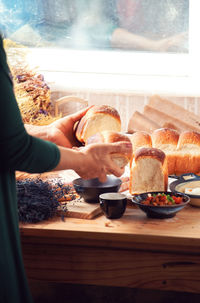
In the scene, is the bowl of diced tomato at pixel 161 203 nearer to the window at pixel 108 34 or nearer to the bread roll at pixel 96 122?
the bread roll at pixel 96 122

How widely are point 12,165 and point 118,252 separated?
0.44 metres

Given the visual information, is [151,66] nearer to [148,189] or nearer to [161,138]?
[161,138]

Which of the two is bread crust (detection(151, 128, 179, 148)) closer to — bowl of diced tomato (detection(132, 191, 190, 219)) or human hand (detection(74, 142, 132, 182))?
bowl of diced tomato (detection(132, 191, 190, 219))

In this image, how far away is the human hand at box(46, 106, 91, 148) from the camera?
4.74 feet

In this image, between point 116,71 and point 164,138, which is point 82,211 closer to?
point 164,138

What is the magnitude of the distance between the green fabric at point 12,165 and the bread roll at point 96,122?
639 mm

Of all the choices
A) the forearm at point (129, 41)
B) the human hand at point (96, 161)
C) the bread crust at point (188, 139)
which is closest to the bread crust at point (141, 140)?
the bread crust at point (188, 139)

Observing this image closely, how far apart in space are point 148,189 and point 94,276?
364mm

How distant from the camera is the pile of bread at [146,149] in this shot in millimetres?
1244

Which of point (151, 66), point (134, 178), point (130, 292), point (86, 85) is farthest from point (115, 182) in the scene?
point (151, 66)

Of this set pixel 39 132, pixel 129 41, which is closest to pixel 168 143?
pixel 39 132

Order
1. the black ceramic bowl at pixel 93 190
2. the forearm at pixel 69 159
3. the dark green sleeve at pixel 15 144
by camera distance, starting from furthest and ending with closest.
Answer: the black ceramic bowl at pixel 93 190 → the forearm at pixel 69 159 → the dark green sleeve at pixel 15 144

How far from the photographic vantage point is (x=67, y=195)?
1.24 meters

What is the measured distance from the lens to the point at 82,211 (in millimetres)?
1100
